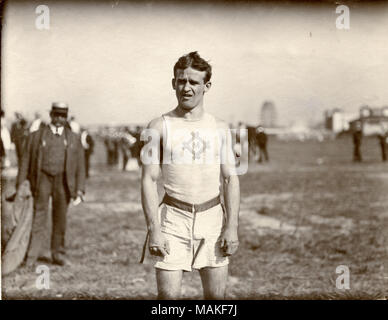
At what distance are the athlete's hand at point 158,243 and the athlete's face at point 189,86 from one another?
0.85m

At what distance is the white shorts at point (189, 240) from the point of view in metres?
3.53

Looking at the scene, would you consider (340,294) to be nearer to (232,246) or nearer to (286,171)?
(232,246)

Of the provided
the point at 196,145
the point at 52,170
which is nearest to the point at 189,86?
the point at 196,145

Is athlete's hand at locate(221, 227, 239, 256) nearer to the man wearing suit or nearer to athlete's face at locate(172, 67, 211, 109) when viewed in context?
athlete's face at locate(172, 67, 211, 109)

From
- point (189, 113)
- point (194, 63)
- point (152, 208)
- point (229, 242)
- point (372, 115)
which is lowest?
point (229, 242)

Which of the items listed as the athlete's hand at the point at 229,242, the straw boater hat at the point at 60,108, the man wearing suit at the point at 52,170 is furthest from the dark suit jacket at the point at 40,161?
the athlete's hand at the point at 229,242

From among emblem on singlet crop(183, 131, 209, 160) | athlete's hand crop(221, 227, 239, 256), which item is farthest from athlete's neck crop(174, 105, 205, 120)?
athlete's hand crop(221, 227, 239, 256)

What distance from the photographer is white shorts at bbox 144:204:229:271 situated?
11.6 feet

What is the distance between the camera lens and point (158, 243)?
3457 mm

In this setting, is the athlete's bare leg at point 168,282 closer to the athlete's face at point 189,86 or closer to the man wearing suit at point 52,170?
the athlete's face at point 189,86

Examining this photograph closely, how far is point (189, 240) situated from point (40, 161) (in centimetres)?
314

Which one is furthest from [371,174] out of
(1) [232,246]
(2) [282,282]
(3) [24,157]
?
(1) [232,246]

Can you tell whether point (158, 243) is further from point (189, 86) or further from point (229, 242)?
point (189, 86)

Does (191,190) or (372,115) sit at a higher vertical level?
(372,115)
